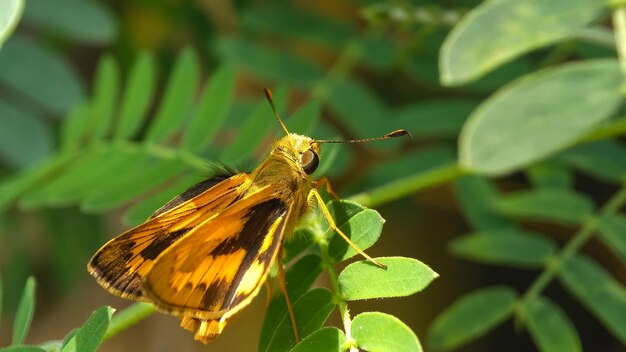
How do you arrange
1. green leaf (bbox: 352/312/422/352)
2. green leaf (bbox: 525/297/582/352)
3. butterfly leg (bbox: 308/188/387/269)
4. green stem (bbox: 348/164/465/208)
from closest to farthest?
green leaf (bbox: 352/312/422/352)
butterfly leg (bbox: 308/188/387/269)
green stem (bbox: 348/164/465/208)
green leaf (bbox: 525/297/582/352)

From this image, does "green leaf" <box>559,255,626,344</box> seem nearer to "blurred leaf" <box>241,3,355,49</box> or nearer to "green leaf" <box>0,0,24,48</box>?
"blurred leaf" <box>241,3,355,49</box>

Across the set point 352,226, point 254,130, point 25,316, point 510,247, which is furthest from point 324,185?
point 510,247

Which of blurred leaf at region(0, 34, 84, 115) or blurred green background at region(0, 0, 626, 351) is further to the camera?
blurred leaf at region(0, 34, 84, 115)

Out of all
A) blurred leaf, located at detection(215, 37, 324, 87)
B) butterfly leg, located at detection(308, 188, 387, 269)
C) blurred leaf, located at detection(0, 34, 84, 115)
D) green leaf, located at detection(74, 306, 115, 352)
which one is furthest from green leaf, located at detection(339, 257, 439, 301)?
blurred leaf, located at detection(0, 34, 84, 115)

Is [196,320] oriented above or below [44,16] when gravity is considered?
below

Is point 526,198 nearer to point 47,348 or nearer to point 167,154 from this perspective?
point 167,154

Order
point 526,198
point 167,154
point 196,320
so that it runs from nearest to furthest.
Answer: point 196,320 → point 167,154 → point 526,198

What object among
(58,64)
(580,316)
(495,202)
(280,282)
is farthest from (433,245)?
(280,282)
